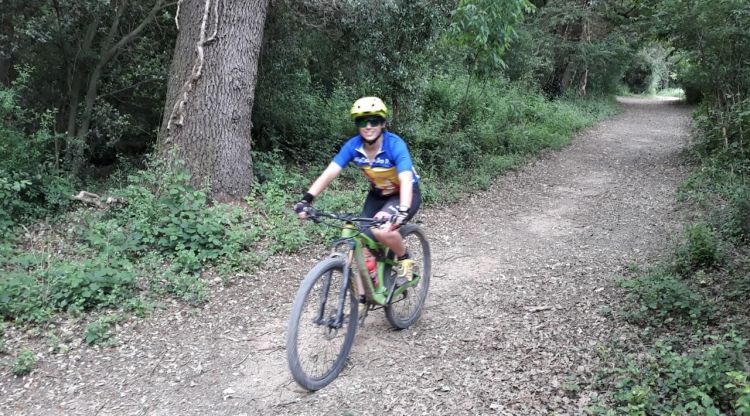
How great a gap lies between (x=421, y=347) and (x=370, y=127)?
6.31 feet

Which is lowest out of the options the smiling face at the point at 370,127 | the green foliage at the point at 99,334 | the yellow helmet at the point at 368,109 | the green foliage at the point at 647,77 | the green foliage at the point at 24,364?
the green foliage at the point at 24,364

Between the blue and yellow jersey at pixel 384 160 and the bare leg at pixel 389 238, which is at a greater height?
the blue and yellow jersey at pixel 384 160

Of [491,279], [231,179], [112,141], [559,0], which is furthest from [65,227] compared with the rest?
[559,0]

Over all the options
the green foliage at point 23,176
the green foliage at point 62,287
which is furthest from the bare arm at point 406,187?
the green foliage at point 23,176

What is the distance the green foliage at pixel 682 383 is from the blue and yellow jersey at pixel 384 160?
2131 millimetres

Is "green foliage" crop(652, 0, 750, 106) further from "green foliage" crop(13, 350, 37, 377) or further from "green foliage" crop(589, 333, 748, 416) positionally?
"green foliage" crop(13, 350, 37, 377)

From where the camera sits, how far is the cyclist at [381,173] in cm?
405

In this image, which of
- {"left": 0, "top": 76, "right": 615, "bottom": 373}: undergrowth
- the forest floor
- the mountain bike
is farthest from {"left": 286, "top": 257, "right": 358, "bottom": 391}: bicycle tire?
{"left": 0, "top": 76, "right": 615, "bottom": 373}: undergrowth

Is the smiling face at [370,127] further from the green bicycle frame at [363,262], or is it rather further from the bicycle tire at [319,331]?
the bicycle tire at [319,331]

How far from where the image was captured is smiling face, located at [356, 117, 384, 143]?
4.11 metres

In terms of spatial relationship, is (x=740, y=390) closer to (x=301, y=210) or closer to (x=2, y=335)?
(x=301, y=210)

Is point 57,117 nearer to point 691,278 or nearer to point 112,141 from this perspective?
point 112,141

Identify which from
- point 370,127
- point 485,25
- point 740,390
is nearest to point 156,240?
point 370,127

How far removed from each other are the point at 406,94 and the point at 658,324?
7.28 m
